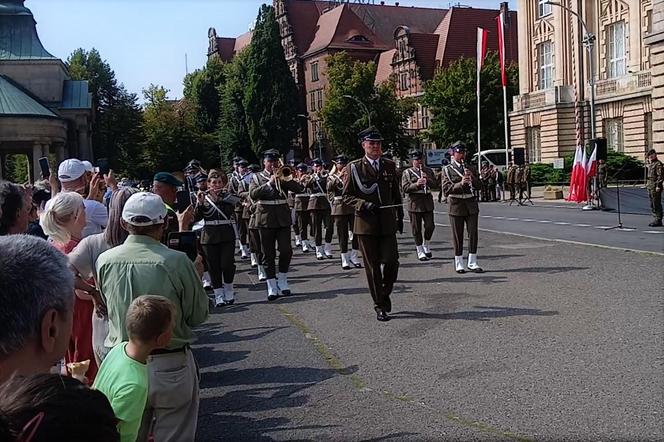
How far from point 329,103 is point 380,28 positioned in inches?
1368

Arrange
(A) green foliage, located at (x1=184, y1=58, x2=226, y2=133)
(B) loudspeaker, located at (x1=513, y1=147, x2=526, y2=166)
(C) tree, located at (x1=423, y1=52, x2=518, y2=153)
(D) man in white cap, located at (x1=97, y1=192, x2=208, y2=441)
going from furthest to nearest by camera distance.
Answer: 1. (A) green foliage, located at (x1=184, y1=58, x2=226, y2=133)
2. (C) tree, located at (x1=423, y1=52, x2=518, y2=153)
3. (B) loudspeaker, located at (x1=513, y1=147, x2=526, y2=166)
4. (D) man in white cap, located at (x1=97, y1=192, x2=208, y2=441)

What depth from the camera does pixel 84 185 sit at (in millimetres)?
8555

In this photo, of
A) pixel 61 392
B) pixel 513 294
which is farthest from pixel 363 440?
pixel 513 294

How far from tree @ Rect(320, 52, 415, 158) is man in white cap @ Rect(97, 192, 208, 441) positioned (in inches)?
2617

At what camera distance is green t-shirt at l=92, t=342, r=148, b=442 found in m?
3.87

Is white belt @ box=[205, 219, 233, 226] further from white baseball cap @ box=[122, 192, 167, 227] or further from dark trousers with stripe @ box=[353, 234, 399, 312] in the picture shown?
white baseball cap @ box=[122, 192, 167, 227]

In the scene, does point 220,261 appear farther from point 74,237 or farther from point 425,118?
point 425,118

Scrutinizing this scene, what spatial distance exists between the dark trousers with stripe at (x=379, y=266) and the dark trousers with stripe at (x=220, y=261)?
2.68m

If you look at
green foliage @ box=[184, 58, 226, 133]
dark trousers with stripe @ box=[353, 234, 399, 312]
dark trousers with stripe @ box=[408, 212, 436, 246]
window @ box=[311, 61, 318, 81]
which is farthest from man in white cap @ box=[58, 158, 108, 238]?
green foliage @ box=[184, 58, 226, 133]

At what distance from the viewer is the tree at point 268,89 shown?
289ft

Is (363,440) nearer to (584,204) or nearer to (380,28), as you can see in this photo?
(584,204)

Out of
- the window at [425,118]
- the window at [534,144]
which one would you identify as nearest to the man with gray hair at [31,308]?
the window at [534,144]

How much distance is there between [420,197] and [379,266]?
5.84 m

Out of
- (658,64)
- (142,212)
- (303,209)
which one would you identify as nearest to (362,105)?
(658,64)
